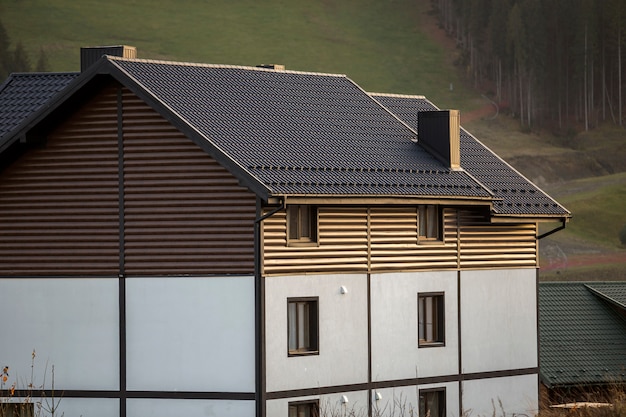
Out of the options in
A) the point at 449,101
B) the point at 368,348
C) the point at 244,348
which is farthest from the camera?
the point at 449,101

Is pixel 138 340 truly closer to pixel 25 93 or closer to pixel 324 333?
pixel 324 333

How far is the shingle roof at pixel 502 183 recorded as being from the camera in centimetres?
2933

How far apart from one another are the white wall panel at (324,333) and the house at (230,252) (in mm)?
37

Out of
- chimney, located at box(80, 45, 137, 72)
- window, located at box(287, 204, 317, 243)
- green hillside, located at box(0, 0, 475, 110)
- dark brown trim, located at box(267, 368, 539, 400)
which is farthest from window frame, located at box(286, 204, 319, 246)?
green hillside, located at box(0, 0, 475, 110)

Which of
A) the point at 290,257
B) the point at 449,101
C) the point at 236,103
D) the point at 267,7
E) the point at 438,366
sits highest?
the point at 267,7

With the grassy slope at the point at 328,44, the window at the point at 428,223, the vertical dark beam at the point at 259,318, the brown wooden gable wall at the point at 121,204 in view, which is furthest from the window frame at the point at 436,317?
the grassy slope at the point at 328,44

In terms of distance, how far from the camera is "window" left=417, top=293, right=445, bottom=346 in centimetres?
2761

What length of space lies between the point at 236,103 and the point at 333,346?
18.0ft

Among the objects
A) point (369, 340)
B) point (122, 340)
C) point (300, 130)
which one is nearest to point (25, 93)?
point (300, 130)

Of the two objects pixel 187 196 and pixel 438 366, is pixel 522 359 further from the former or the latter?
pixel 187 196

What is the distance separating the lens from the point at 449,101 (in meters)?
121

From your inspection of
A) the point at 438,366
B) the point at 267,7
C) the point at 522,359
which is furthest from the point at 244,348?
the point at 267,7

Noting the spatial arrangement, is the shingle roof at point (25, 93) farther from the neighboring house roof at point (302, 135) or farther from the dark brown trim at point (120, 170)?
the dark brown trim at point (120, 170)

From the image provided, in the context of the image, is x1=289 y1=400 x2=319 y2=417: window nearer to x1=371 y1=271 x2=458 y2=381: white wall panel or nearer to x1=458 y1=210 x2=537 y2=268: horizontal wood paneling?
x1=371 y1=271 x2=458 y2=381: white wall panel
